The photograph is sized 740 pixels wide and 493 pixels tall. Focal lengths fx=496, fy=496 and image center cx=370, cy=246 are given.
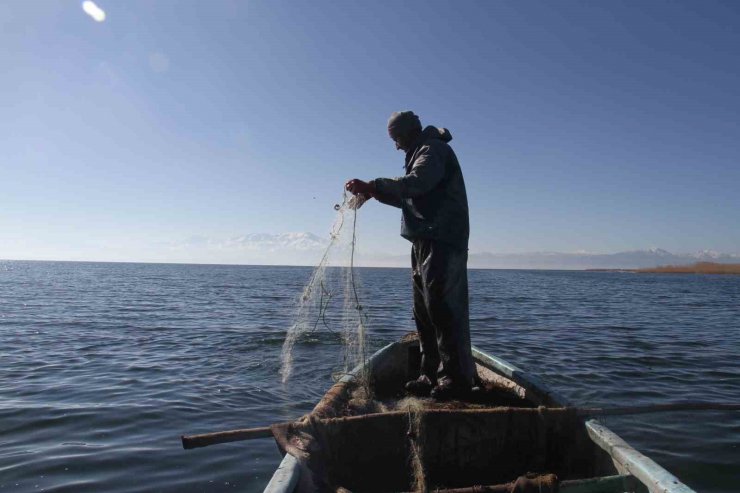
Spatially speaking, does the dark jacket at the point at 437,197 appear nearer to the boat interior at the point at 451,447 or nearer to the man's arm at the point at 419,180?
the man's arm at the point at 419,180

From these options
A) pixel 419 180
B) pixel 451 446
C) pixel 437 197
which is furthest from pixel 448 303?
pixel 451 446

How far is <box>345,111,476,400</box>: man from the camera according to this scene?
4.45 metres

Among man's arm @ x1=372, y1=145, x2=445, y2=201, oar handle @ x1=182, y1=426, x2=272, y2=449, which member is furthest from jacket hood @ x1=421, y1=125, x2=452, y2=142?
oar handle @ x1=182, y1=426, x2=272, y2=449

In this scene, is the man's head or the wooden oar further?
the man's head

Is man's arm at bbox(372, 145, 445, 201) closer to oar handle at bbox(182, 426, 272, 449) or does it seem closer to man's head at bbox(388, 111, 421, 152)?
man's head at bbox(388, 111, 421, 152)

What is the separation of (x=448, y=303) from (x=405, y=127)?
1.78 metres

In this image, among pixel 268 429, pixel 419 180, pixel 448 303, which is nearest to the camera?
pixel 268 429

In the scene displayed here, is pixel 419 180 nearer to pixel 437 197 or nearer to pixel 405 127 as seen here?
pixel 437 197

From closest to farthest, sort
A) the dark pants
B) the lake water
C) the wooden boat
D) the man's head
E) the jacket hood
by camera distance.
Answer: the wooden boat, the dark pants, the jacket hood, the man's head, the lake water

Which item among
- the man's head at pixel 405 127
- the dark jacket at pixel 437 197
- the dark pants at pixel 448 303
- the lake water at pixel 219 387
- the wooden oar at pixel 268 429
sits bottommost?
the lake water at pixel 219 387

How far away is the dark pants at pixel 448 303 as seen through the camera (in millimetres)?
4531

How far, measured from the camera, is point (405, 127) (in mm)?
4918

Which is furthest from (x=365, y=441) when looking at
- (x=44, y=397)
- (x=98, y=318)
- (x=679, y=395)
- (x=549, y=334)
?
(x=98, y=318)

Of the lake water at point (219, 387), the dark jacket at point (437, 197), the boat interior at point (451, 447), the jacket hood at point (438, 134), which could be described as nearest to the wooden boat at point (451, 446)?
the boat interior at point (451, 447)
